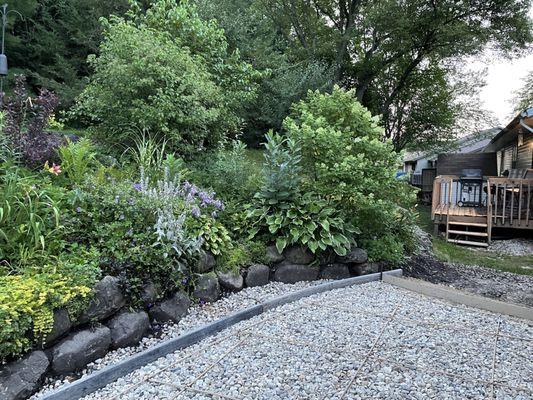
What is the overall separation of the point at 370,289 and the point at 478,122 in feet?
52.3

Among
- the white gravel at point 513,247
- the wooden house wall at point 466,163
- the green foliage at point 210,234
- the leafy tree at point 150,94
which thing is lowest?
the white gravel at point 513,247

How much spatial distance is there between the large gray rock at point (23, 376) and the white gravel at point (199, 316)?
55 mm

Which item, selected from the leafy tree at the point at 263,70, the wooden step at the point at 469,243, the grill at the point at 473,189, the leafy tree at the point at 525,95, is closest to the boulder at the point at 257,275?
the wooden step at the point at 469,243

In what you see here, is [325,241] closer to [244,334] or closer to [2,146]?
[244,334]

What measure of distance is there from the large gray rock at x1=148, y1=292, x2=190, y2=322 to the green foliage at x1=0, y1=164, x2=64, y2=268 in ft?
2.69

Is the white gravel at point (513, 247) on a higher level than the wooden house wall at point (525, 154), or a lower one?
lower

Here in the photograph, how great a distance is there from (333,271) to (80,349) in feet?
9.05

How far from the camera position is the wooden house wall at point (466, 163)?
1557 cm

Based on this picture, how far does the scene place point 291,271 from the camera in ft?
13.7

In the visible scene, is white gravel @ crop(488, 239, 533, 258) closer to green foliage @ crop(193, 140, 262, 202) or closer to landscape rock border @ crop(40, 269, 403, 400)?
landscape rock border @ crop(40, 269, 403, 400)

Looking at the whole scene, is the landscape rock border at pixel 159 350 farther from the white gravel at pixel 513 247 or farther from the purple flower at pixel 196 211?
the white gravel at pixel 513 247

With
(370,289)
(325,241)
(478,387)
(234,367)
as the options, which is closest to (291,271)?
(325,241)

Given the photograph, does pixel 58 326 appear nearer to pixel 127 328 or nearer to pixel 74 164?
pixel 127 328

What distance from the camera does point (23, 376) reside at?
203 centimetres
